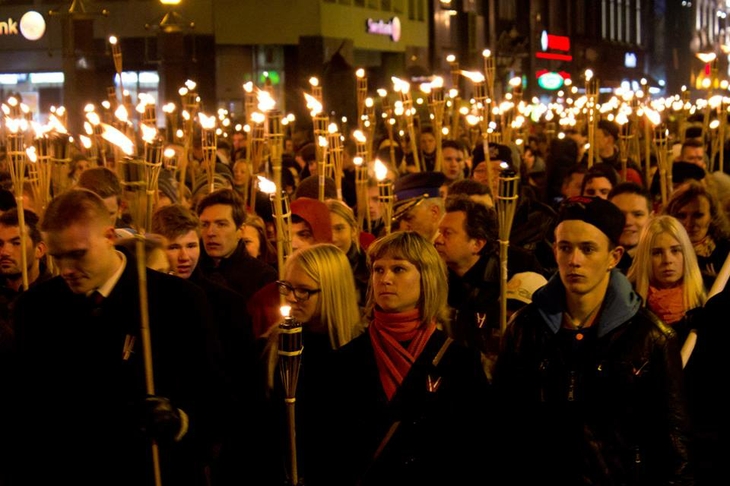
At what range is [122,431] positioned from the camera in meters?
3.79

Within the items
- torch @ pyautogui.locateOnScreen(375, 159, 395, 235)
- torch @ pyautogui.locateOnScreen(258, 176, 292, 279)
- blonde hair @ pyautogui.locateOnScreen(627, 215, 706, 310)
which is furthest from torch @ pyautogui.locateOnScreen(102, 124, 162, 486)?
torch @ pyautogui.locateOnScreen(375, 159, 395, 235)

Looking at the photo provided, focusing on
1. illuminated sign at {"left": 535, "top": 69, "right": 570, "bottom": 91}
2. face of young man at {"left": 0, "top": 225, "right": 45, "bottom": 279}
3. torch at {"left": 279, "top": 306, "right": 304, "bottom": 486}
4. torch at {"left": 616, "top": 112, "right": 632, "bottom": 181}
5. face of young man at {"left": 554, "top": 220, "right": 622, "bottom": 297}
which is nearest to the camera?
torch at {"left": 279, "top": 306, "right": 304, "bottom": 486}

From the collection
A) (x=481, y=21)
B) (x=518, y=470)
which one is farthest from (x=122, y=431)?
(x=481, y=21)

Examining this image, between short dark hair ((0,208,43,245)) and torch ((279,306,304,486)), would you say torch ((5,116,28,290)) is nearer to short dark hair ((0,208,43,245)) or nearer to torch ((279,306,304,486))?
short dark hair ((0,208,43,245))

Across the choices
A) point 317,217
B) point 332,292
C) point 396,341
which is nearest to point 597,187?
point 317,217

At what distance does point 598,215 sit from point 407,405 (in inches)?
40.2

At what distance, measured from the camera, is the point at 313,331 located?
4.48 metres

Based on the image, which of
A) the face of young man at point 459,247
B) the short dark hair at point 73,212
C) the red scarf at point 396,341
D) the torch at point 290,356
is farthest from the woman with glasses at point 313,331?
the face of young man at point 459,247

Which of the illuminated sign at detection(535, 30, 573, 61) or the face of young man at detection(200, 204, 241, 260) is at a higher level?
the illuminated sign at detection(535, 30, 573, 61)

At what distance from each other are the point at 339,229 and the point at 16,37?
2937 centimetres

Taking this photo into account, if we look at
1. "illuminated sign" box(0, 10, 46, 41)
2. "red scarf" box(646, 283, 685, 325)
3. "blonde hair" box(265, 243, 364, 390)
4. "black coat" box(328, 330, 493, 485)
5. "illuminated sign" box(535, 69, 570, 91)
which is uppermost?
"illuminated sign" box(535, 69, 570, 91)

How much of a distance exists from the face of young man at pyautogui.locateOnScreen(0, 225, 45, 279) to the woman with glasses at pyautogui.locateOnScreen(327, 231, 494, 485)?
280 cm

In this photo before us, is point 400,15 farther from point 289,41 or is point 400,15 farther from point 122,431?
point 122,431

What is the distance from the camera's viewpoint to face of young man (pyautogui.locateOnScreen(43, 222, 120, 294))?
3.91 m
